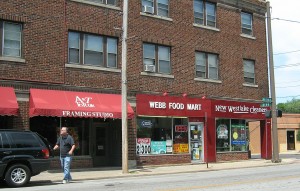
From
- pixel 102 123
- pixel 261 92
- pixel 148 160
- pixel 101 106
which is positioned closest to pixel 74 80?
pixel 101 106

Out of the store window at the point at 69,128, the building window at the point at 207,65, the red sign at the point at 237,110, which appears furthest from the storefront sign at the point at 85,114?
the red sign at the point at 237,110

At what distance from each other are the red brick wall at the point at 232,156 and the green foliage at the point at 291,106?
5154 cm

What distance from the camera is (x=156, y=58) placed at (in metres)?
23.8

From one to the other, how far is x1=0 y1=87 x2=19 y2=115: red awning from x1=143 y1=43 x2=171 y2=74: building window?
24.3 ft

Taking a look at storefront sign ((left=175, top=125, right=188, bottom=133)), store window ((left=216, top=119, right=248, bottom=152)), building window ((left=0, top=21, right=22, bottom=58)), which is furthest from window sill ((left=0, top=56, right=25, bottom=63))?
store window ((left=216, top=119, right=248, bottom=152))

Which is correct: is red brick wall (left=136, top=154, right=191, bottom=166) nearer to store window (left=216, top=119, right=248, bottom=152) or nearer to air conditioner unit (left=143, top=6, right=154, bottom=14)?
store window (left=216, top=119, right=248, bottom=152)

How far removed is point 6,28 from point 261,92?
17.4m

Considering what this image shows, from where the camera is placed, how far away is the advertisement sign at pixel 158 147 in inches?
914

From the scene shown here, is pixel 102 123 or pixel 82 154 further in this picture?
pixel 102 123

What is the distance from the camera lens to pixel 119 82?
2203cm

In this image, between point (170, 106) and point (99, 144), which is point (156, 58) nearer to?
point (170, 106)

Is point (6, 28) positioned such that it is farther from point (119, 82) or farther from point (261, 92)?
point (261, 92)

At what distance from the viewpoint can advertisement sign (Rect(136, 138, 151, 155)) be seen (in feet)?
73.9

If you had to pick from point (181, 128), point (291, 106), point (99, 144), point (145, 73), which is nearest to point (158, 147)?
point (181, 128)
